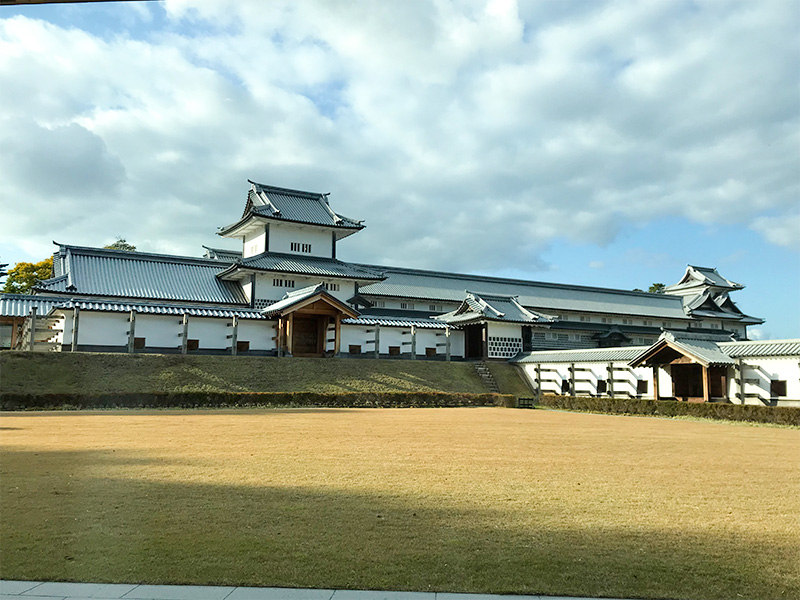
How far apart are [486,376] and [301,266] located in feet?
47.2

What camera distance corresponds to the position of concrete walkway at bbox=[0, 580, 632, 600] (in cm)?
527

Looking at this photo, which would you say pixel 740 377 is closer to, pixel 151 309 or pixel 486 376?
pixel 486 376

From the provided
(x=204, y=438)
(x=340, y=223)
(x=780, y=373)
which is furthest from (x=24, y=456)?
(x=340, y=223)

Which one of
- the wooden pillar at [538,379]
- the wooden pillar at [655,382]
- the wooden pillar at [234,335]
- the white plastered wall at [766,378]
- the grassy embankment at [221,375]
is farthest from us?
the wooden pillar at [538,379]

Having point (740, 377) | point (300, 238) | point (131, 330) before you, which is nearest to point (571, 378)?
point (740, 377)

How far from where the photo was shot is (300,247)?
44656 millimetres

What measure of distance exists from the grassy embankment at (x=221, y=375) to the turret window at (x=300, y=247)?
41.0ft

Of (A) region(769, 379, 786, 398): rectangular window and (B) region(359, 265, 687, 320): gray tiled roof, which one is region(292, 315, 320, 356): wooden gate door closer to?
(B) region(359, 265, 687, 320): gray tiled roof

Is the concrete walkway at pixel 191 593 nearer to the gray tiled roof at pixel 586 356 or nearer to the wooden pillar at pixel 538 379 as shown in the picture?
the gray tiled roof at pixel 586 356

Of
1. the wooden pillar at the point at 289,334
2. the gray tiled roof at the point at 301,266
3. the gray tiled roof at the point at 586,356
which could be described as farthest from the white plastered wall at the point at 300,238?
the gray tiled roof at the point at 586,356

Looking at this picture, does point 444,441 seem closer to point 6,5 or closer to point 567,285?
point 6,5

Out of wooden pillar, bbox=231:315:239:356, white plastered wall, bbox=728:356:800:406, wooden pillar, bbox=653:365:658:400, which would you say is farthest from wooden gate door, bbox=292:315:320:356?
white plastered wall, bbox=728:356:800:406

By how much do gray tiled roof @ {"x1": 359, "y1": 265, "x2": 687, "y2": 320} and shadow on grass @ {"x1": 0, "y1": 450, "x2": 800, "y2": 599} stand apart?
40.3 meters

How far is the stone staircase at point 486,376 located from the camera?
118 ft
